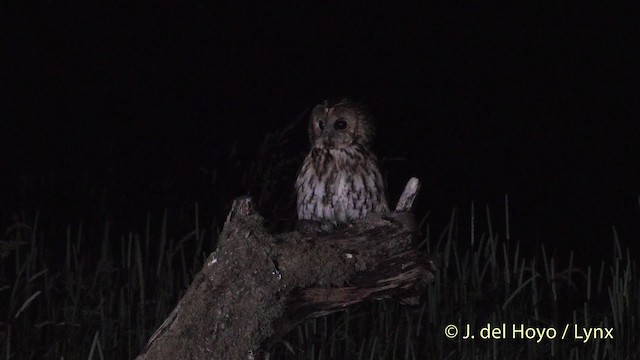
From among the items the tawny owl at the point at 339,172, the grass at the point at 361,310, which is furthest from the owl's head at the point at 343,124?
the grass at the point at 361,310

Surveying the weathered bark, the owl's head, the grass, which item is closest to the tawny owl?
the owl's head

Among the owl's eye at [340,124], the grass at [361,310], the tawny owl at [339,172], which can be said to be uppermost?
the owl's eye at [340,124]

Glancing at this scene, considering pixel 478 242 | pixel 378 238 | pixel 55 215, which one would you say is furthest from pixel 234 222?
pixel 55 215

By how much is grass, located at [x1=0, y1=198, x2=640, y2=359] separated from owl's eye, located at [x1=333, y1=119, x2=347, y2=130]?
72 cm

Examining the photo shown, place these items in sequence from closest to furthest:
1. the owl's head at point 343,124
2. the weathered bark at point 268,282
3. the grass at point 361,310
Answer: the weathered bark at point 268,282 → the grass at point 361,310 → the owl's head at point 343,124

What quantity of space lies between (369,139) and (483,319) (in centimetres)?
97

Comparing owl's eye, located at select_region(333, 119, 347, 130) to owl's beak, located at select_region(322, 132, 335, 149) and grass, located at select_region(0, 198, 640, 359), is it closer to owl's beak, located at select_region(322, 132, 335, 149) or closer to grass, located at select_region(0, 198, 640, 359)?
owl's beak, located at select_region(322, 132, 335, 149)

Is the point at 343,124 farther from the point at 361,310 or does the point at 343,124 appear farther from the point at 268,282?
the point at 268,282

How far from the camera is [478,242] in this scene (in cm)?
524

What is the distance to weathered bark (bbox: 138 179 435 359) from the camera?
3.18 m

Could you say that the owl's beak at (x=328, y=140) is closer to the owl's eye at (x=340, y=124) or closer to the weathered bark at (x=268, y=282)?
the owl's eye at (x=340, y=124)

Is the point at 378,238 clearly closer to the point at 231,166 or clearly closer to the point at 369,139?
the point at 369,139

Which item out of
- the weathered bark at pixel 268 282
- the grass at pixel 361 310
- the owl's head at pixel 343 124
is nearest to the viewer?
the weathered bark at pixel 268 282

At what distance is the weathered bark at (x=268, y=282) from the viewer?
3180 mm
